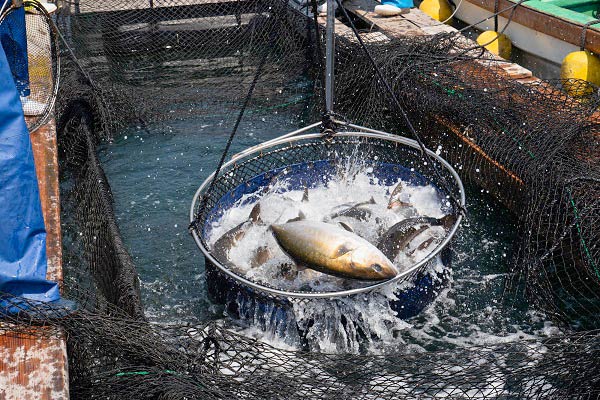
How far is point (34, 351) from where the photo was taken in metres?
3.54

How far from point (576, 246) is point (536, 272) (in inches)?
13.4

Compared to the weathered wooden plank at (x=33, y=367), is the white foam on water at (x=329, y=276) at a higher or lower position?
lower

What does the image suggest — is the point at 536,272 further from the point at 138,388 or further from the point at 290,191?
the point at 138,388

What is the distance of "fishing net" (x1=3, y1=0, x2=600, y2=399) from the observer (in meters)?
A: 3.62

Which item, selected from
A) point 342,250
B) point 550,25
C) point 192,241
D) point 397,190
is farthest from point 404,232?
point 550,25

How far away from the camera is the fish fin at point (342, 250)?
4523mm

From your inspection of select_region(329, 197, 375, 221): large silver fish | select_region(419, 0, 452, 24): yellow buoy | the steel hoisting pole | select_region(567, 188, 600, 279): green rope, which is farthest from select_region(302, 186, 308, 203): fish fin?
select_region(419, 0, 452, 24): yellow buoy

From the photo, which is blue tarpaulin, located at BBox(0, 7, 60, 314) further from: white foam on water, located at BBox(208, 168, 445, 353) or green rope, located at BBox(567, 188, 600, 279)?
green rope, located at BBox(567, 188, 600, 279)

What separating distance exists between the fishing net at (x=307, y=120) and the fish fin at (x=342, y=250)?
0.70 meters

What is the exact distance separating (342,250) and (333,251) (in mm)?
62

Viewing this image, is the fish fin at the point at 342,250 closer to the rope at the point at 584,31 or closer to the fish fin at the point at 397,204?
the fish fin at the point at 397,204

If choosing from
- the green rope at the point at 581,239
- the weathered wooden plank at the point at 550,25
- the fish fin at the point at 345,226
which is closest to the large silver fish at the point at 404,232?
the fish fin at the point at 345,226

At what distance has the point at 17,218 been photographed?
3.64 metres

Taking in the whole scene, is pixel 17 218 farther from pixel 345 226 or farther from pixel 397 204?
pixel 397 204
